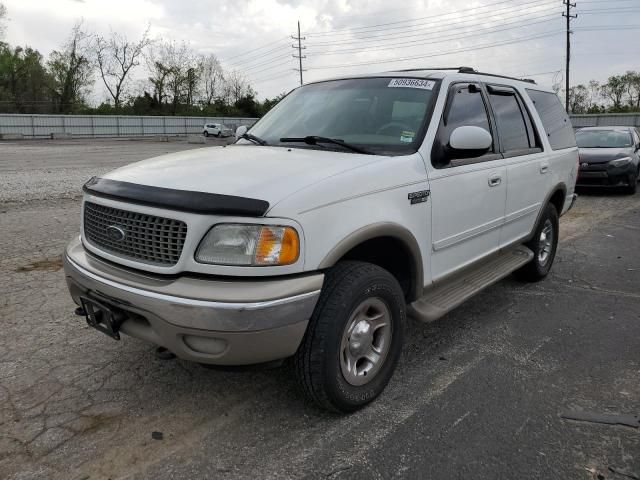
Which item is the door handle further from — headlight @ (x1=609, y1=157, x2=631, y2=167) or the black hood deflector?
headlight @ (x1=609, y1=157, x2=631, y2=167)

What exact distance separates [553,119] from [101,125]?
50077 mm

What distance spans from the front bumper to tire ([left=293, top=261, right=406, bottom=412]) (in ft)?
0.40

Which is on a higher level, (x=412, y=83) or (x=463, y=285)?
(x=412, y=83)

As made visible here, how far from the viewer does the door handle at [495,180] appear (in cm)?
400

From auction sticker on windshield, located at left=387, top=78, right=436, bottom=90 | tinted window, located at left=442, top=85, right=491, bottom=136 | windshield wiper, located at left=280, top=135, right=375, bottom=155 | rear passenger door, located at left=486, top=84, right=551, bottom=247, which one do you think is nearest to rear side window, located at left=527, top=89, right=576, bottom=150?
rear passenger door, located at left=486, top=84, right=551, bottom=247

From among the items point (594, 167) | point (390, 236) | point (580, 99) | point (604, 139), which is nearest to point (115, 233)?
point (390, 236)

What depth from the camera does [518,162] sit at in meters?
4.46

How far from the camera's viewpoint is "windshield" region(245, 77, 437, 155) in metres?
3.45

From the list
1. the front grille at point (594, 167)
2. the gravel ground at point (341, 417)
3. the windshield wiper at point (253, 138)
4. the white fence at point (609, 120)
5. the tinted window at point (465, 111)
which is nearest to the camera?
the gravel ground at point (341, 417)

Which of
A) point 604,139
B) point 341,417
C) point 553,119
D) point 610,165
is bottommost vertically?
point 341,417

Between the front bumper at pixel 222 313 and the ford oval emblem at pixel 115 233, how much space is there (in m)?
0.24

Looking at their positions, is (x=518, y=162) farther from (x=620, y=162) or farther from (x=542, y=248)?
(x=620, y=162)

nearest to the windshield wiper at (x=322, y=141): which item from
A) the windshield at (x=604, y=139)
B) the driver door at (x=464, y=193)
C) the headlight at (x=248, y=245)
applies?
the driver door at (x=464, y=193)

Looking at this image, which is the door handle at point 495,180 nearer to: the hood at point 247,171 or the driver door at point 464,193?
the driver door at point 464,193
